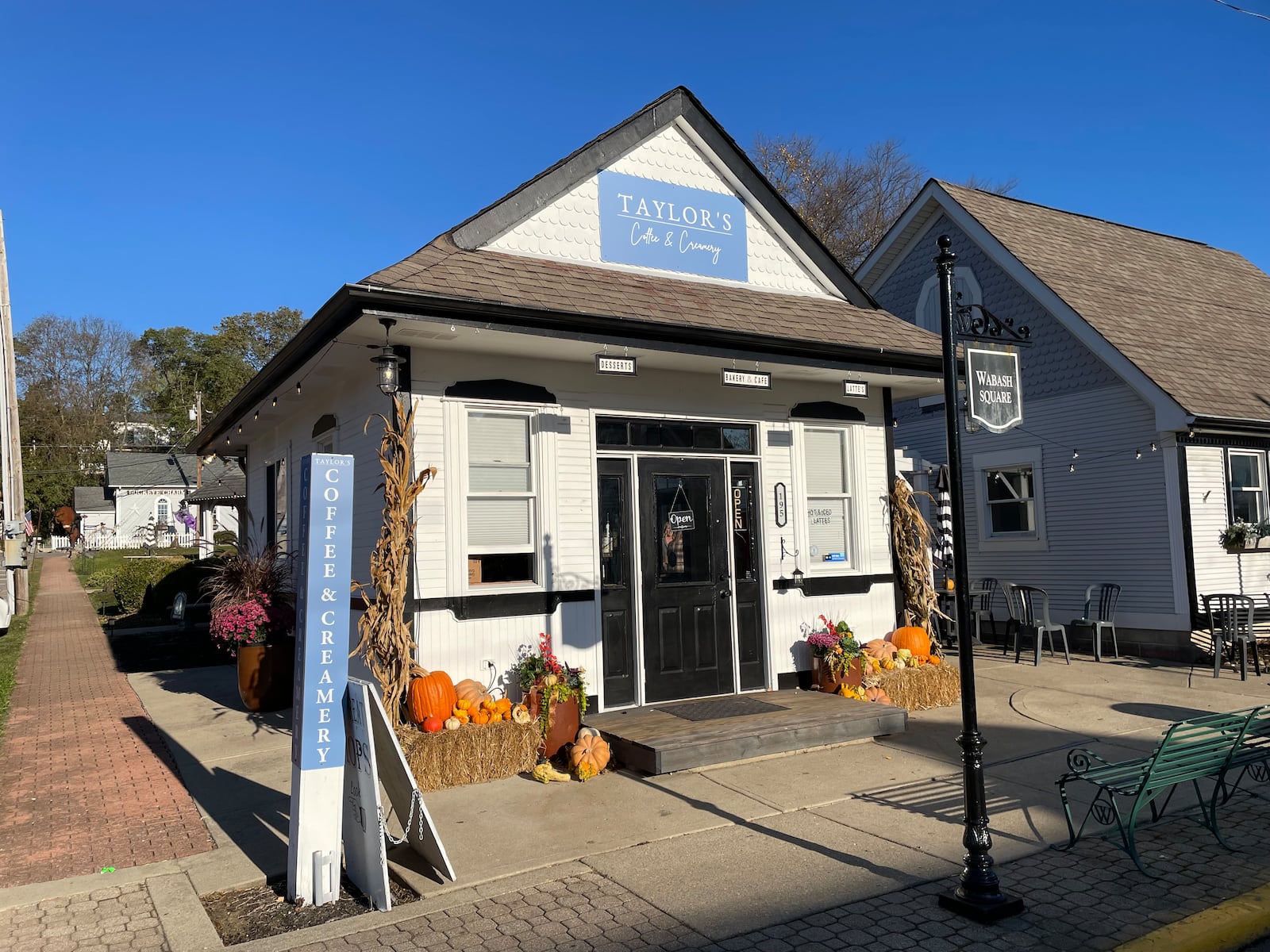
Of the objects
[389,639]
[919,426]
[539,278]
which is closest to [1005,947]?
[389,639]

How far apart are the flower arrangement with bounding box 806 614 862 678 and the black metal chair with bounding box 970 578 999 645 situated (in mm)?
5403

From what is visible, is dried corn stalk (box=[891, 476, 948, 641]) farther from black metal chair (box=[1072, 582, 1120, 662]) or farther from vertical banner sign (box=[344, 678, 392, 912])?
vertical banner sign (box=[344, 678, 392, 912])

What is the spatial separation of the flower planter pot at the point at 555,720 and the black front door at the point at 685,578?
1188 mm

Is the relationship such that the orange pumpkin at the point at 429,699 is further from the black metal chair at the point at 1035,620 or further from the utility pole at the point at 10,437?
the utility pole at the point at 10,437

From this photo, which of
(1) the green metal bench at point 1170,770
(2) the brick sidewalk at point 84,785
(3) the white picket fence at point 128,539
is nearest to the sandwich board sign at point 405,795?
(2) the brick sidewalk at point 84,785

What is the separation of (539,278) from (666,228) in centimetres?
191

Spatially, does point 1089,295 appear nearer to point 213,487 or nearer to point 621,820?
point 621,820

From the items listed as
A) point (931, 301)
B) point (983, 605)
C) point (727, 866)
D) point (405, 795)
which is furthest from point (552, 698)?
point (931, 301)

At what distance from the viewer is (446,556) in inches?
294

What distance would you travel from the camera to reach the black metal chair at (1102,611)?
12.9m

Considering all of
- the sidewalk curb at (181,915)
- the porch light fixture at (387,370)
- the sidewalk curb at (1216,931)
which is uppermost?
the porch light fixture at (387,370)

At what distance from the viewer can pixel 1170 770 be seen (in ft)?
16.9

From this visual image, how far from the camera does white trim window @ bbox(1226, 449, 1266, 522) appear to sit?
42.3ft

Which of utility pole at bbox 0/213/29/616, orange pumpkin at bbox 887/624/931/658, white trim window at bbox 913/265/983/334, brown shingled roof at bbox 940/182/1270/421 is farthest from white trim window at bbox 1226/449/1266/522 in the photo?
utility pole at bbox 0/213/29/616
